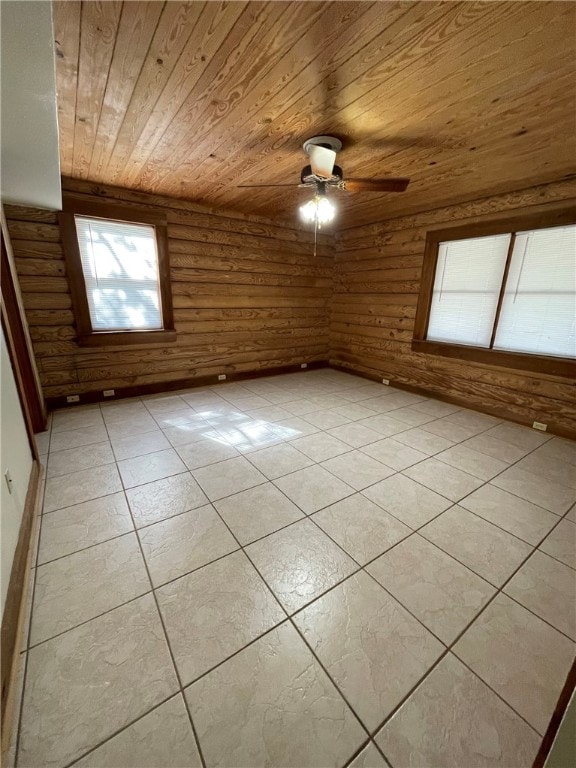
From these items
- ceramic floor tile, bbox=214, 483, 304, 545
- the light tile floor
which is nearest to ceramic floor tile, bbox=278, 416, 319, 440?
the light tile floor

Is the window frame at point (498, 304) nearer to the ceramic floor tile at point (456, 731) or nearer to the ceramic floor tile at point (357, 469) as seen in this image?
the ceramic floor tile at point (357, 469)

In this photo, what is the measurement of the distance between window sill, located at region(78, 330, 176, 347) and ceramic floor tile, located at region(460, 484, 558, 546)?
3.54 metres

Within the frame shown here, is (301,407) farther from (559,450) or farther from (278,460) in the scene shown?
(559,450)

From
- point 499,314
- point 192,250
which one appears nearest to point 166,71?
point 192,250

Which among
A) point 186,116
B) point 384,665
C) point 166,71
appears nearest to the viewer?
point 384,665

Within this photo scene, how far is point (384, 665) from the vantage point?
1120mm

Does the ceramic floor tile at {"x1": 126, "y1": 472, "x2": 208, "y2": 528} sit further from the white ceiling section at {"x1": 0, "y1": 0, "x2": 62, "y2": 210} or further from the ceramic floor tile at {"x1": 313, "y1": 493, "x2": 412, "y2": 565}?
the white ceiling section at {"x1": 0, "y1": 0, "x2": 62, "y2": 210}

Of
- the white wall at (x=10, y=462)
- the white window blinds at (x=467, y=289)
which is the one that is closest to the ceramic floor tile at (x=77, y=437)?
the white wall at (x=10, y=462)

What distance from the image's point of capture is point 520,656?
3.80 ft

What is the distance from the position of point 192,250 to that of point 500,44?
3.26 metres

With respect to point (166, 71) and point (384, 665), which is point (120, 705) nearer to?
point (384, 665)

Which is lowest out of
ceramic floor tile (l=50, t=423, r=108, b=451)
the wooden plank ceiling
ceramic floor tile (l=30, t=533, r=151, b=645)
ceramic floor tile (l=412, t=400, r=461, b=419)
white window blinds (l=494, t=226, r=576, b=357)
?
ceramic floor tile (l=30, t=533, r=151, b=645)

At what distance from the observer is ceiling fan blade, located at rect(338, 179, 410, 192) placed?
2139mm

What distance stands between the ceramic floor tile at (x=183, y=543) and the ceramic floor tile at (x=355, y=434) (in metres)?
1.43
